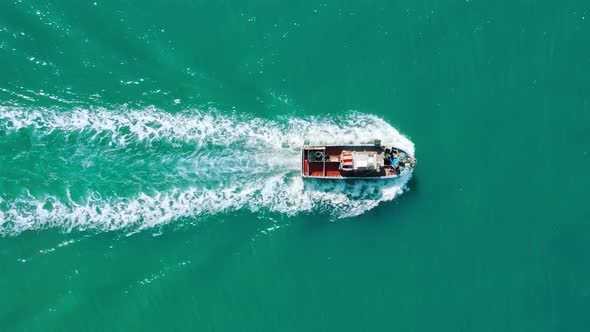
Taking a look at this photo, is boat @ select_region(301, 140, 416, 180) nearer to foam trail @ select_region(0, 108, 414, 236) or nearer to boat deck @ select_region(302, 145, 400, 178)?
boat deck @ select_region(302, 145, 400, 178)

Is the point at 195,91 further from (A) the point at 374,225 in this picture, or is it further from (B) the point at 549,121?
(B) the point at 549,121

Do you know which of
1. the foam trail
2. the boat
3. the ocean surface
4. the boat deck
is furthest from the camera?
the foam trail

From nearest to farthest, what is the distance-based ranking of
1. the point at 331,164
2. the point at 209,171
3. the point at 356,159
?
1. the point at 356,159
2. the point at 331,164
3. the point at 209,171

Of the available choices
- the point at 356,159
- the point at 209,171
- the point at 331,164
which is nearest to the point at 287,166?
the point at 331,164

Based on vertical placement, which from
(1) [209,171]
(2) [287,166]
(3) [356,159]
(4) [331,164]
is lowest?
(1) [209,171]

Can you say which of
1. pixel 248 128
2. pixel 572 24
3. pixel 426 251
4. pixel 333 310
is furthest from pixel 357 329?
pixel 572 24

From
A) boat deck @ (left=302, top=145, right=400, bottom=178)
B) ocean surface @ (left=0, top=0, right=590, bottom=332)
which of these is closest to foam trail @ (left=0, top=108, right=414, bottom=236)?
ocean surface @ (left=0, top=0, right=590, bottom=332)

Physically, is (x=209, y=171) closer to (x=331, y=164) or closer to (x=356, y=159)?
(x=331, y=164)
